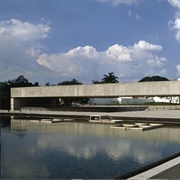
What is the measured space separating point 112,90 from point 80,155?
834 inches

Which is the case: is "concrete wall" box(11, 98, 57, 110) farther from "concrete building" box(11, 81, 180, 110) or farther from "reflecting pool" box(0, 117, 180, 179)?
"reflecting pool" box(0, 117, 180, 179)

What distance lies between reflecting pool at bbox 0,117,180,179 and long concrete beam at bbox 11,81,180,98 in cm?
1383

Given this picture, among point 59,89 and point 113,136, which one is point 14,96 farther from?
point 113,136

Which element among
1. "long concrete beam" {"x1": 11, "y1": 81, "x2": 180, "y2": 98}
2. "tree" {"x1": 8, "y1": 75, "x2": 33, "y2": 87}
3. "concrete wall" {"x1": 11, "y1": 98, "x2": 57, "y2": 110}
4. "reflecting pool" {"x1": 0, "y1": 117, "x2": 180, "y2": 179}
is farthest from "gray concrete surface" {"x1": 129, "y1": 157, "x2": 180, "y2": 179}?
"tree" {"x1": 8, "y1": 75, "x2": 33, "y2": 87}

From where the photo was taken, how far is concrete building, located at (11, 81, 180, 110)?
92.3 feet

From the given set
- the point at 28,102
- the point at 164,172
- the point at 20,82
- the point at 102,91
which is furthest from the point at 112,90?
the point at 20,82

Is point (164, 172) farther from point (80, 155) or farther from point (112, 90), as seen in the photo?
point (112, 90)

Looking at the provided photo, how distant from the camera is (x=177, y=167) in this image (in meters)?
5.93

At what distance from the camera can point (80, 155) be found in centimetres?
977

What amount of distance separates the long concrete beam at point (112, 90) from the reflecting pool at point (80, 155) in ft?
45.4

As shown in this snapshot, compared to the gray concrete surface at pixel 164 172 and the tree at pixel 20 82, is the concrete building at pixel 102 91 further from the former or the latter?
the gray concrete surface at pixel 164 172

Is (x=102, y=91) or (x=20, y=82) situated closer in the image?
(x=102, y=91)

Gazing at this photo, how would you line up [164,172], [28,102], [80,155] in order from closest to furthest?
[164,172], [80,155], [28,102]

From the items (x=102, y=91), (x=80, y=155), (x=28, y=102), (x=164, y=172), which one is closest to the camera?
(x=164, y=172)
